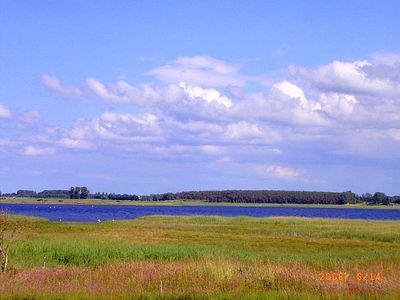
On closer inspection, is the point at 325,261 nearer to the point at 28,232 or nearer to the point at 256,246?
the point at 256,246

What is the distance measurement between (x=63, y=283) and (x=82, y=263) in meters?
7.85

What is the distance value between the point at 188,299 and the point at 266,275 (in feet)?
14.4

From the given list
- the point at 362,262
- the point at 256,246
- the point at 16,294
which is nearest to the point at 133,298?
the point at 16,294

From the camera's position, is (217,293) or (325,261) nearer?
(217,293)

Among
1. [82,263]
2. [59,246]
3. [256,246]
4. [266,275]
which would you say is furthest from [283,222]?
[266,275]

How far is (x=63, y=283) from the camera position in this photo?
18984 millimetres

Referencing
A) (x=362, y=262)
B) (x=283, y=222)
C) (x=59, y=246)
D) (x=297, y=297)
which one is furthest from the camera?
(x=283, y=222)

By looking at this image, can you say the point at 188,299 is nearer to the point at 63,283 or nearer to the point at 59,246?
the point at 63,283

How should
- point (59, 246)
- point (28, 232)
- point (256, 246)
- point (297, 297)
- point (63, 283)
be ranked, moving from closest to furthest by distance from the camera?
point (297, 297) < point (63, 283) < point (59, 246) < point (256, 246) < point (28, 232)

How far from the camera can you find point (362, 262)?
26172 millimetres

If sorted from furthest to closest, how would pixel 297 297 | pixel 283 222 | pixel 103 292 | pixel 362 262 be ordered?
pixel 283 222 → pixel 362 262 → pixel 103 292 → pixel 297 297
